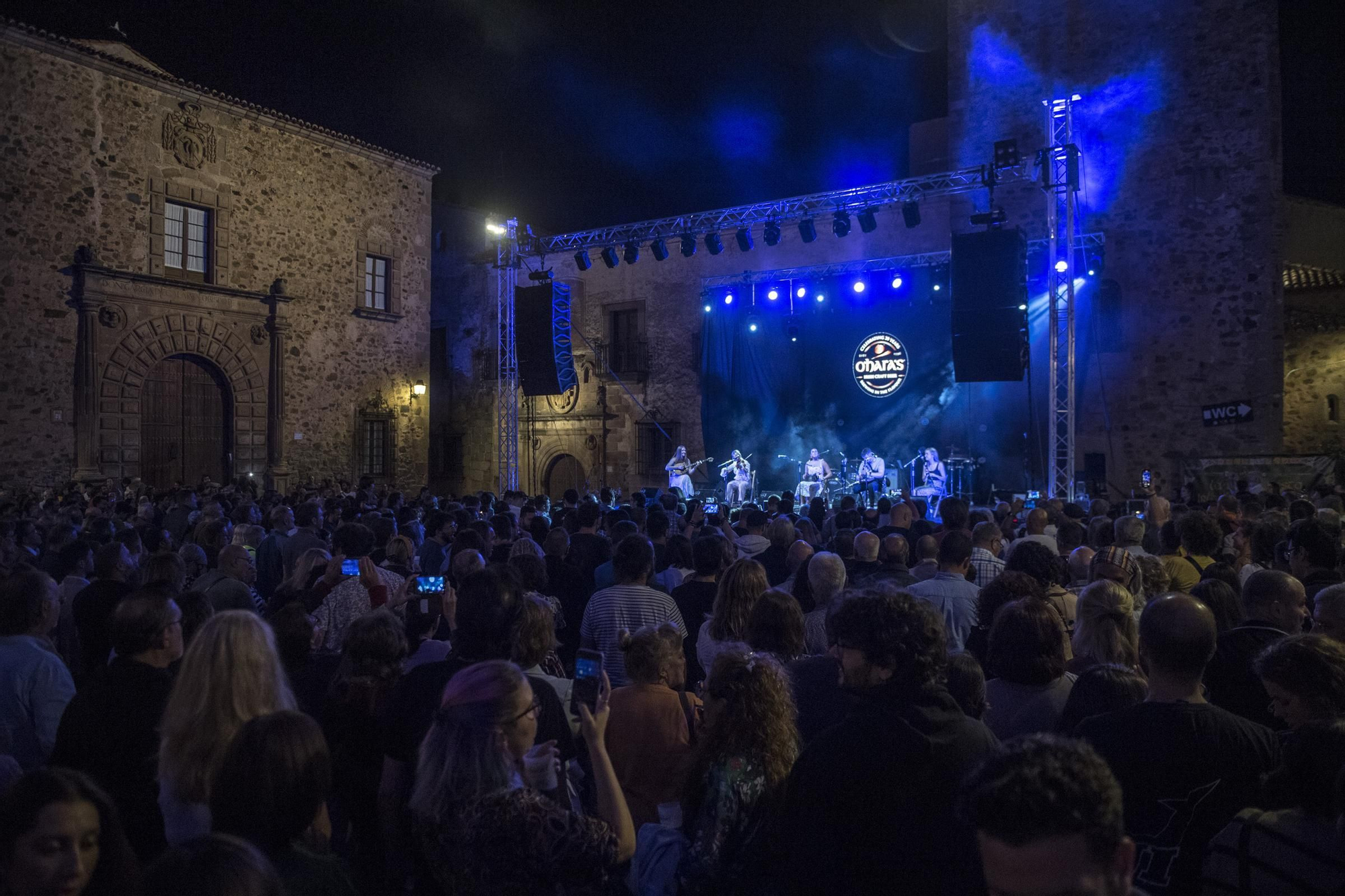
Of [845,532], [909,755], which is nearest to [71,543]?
[845,532]

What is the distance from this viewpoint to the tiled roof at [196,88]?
46.6 ft

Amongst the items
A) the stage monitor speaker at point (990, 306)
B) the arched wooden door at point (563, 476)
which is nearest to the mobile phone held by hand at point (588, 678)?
the stage monitor speaker at point (990, 306)

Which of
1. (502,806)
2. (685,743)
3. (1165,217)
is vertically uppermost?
(1165,217)

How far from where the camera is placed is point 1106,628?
333 cm

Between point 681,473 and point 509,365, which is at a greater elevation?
point 509,365

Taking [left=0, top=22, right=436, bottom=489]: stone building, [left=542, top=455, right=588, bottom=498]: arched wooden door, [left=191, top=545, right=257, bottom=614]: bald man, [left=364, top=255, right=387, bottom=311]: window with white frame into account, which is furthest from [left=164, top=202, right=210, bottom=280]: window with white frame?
[left=191, top=545, right=257, bottom=614]: bald man

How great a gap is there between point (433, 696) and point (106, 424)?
15.6 meters

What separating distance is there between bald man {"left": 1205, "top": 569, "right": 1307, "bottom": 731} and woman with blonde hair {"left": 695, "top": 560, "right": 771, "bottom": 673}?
1.72 m

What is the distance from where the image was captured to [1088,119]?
1784 cm

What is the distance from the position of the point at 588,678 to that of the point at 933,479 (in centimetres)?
1590

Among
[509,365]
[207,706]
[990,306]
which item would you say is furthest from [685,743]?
[509,365]

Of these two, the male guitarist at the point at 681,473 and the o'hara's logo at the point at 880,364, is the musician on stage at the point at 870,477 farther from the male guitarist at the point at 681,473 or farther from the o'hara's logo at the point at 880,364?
the male guitarist at the point at 681,473

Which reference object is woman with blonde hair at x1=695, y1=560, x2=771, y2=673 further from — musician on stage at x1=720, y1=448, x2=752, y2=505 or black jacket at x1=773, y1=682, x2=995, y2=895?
musician on stage at x1=720, y1=448, x2=752, y2=505

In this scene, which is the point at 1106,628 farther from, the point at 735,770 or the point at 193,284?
the point at 193,284
